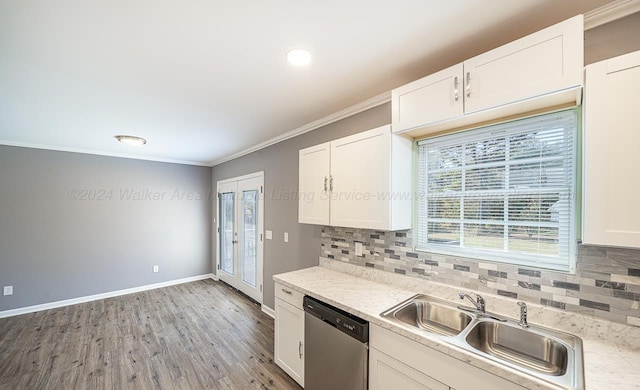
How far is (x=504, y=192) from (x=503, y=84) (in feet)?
2.23

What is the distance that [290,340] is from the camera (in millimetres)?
2219

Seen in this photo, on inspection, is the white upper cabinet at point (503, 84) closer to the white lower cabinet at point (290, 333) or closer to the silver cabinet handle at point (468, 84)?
the silver cabinet handle at point (468, 84)

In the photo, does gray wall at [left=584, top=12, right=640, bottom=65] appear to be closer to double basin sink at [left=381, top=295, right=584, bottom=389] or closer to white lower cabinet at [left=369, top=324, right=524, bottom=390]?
double basin sink at [left=381, top=295, right=584, bottom=389]

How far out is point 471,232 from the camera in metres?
1.80

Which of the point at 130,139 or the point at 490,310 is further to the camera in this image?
the point at 130,139

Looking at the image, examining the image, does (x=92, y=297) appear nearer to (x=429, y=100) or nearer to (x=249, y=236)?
(x=249, y=236)

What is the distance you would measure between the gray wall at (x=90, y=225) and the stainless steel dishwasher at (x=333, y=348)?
4.10 metres

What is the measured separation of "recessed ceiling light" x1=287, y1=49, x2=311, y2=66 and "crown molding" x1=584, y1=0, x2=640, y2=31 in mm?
1470

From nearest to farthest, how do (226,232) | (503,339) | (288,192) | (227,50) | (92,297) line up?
(503,339)
(227,50)
(288,192)
(92,297)
(226,232)

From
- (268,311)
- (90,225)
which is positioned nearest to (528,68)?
(268,311)

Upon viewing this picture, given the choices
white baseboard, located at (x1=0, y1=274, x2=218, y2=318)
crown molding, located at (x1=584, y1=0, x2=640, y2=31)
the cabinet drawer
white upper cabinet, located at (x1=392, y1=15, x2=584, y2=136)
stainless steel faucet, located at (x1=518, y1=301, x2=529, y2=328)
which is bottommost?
white baseboard, located at (x1=0, y1=274, x2=218, y2=318)

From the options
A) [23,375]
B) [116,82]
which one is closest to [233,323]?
[23,375]

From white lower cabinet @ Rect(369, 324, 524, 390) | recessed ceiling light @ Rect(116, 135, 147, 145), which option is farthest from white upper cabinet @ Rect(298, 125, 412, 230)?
recessed ceiling light @ Rect(116, 135, 147, 145)

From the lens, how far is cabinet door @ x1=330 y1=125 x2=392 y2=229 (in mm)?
1890
